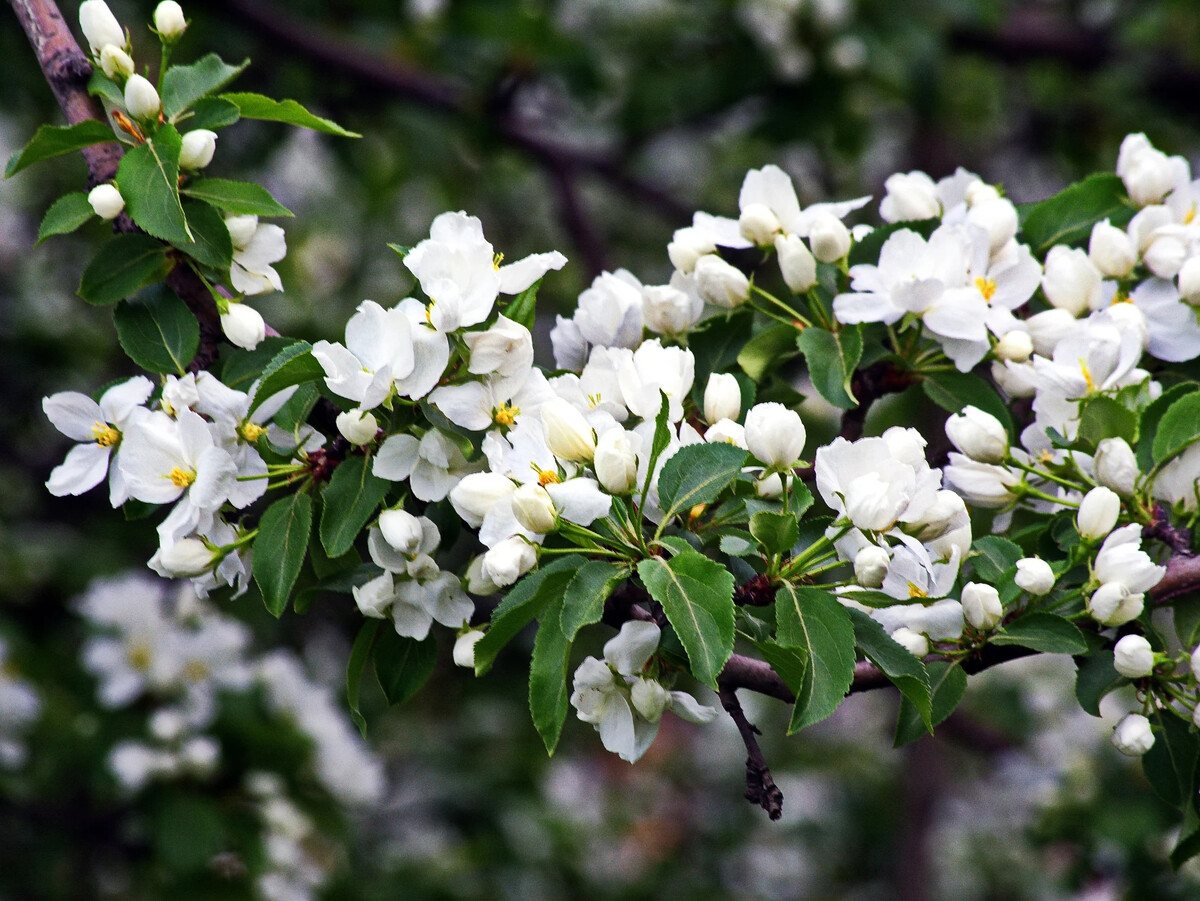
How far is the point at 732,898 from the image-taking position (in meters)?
4.71

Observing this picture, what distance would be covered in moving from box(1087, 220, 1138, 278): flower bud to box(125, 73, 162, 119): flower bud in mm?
1118

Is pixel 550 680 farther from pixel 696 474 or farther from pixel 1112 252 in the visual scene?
pixel 1112 252

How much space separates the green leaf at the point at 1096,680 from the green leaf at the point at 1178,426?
22 cm

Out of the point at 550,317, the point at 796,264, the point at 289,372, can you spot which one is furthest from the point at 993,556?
the point at 550,317

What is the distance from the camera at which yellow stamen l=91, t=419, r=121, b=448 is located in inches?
52.0

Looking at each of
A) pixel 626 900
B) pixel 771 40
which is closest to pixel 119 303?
pixel 771 40

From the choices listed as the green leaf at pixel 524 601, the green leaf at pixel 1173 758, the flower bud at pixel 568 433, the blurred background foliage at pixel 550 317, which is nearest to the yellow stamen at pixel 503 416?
the flower bud at pixel 568 433

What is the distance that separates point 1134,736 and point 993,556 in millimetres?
227

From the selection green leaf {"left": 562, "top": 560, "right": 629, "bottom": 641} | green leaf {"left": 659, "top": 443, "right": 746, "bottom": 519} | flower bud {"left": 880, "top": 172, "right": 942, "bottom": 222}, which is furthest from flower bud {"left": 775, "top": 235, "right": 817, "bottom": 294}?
green leaf {"left": 562, "top": 560, "right": 629, "bottom": 641}

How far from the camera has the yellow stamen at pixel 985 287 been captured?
4.82ft

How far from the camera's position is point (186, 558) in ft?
4.01

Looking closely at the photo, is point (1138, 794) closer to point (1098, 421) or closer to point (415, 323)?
point (1098, 421)

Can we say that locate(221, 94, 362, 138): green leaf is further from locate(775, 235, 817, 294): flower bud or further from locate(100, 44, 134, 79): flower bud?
locate(775, 235, 817, 294): flower bud

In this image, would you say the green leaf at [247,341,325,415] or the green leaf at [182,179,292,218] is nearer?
the green leaf at [247,341,325,415]
